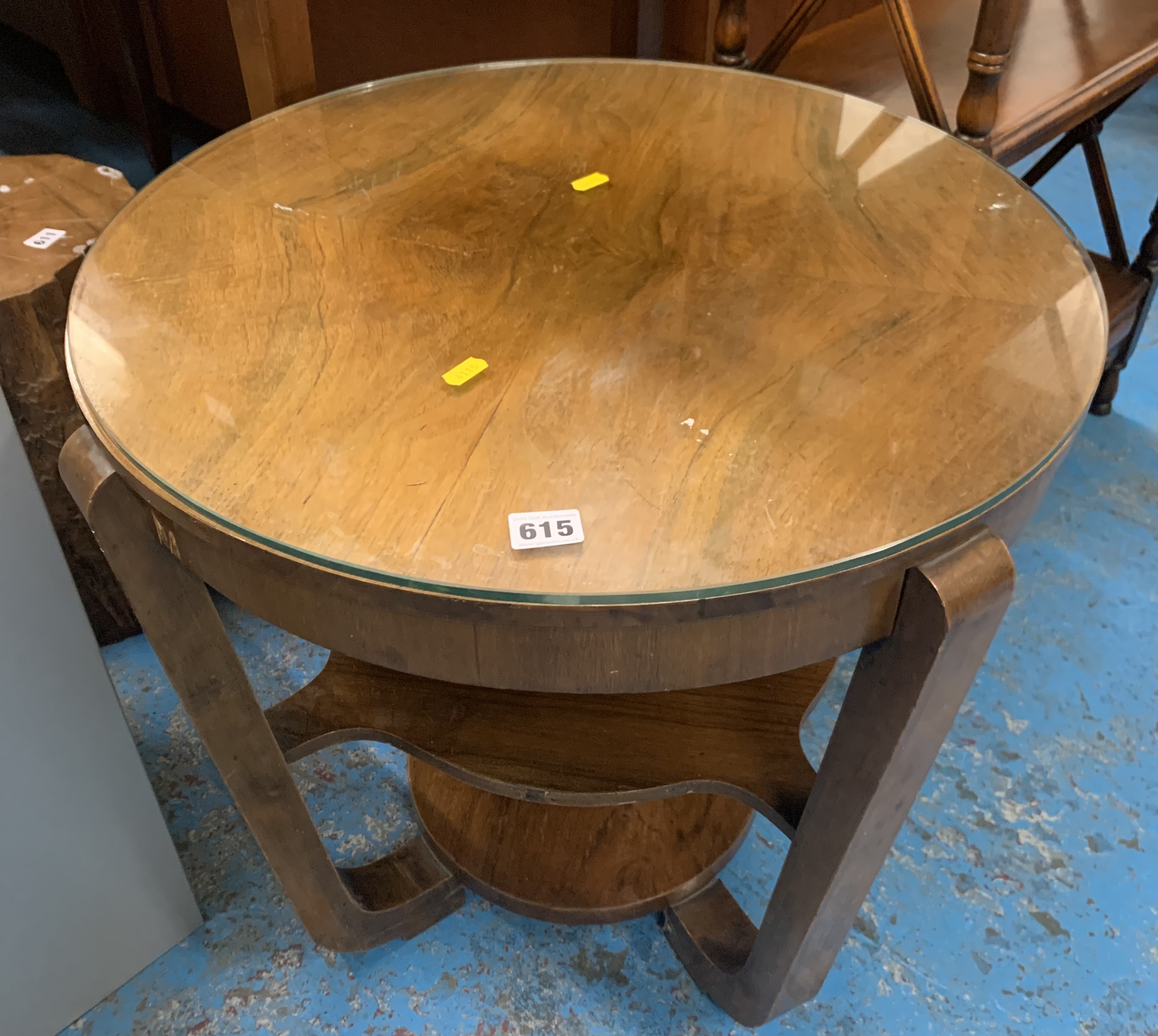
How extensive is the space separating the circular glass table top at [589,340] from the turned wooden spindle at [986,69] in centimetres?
22

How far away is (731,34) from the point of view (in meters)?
1.30

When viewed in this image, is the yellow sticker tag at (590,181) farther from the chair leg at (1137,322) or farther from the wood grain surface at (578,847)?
the chair leg at (1137,322)

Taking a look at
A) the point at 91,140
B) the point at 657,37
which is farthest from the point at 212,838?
the point at 91,140

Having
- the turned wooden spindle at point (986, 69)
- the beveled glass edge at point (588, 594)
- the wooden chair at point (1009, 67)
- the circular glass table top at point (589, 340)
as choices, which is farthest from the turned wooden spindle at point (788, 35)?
the beveled glass edge at point (588, 594)

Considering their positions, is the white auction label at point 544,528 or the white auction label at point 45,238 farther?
the white auction label at point 45,238

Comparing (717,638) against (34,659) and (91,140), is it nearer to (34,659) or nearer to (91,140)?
(34,659)

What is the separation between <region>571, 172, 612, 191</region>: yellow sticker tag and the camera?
89 cm

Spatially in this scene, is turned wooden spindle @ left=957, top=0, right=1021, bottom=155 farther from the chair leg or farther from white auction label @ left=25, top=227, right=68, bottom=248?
white auction label @ left=25, top=227, right=68, bottom=248

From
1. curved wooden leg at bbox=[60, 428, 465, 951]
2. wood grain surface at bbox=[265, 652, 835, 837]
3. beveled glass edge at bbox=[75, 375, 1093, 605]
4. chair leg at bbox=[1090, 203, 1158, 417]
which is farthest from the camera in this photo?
chair leg at bbox=[1090, 203, 1158, 417]

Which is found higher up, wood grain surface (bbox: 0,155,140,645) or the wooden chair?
the wooden chair

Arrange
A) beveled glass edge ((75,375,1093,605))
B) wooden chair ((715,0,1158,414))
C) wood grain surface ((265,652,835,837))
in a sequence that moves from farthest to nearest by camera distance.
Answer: wooden chair ((715,0,1158,414)), wood grain surface ((265,652,835,837)), beveled glass edge ((75,375,1093,605))

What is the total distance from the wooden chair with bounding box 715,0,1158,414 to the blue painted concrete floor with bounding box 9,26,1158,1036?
0.50 meters

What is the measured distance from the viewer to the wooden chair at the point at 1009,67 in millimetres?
1131

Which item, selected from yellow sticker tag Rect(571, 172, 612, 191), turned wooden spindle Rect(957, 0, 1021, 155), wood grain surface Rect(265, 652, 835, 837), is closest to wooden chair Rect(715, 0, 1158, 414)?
turned wooden spindle Rect(957, 0, 1021, 155)
